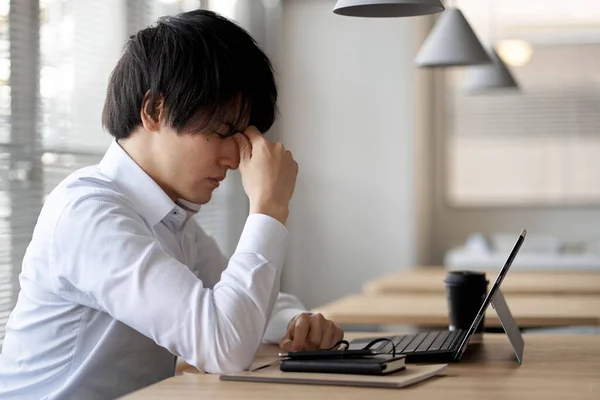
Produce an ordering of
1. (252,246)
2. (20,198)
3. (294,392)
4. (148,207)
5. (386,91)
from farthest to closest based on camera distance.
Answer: (386,91), (20,198), (148,207), (252,246), (294,392)

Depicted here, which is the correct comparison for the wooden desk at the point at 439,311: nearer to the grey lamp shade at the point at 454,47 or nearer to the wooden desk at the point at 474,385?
the grey lamp shade at the point at 454,47

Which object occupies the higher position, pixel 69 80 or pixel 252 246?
pixel 69 80

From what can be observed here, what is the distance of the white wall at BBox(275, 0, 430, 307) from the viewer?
5.52 metres

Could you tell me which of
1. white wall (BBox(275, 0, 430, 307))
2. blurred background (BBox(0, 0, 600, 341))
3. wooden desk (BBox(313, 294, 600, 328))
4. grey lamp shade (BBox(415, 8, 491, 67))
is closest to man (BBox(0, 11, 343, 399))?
wooden desk (BBox(313, 294, 600, 328))

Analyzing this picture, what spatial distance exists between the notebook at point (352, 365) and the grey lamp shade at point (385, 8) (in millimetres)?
783

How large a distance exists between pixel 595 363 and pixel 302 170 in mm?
3971

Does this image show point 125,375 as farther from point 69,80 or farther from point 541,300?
point 541,300

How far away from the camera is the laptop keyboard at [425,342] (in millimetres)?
1741

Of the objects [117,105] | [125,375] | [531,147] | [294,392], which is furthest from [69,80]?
[531,147]

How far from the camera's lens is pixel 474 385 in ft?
4.86

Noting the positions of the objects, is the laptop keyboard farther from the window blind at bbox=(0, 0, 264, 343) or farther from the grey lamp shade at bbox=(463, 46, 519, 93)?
the grey lamp shade at bbox=(463, 46, 519, 93)

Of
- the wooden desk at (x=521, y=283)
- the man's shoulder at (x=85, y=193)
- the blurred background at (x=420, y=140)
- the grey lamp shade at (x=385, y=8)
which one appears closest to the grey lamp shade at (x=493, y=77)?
the wooden desk at (x=521, y=283)

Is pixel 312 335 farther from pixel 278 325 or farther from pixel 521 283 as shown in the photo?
pixel 521 283

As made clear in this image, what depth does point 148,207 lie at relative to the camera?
177cm
